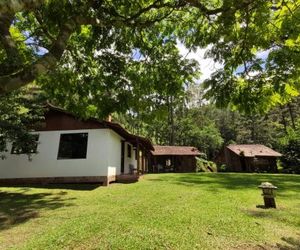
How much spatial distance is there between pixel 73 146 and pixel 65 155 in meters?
0.69

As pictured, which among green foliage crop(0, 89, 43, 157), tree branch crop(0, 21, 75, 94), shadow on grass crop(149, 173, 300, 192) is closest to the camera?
tree branch crop(0, 21, 75, 94)

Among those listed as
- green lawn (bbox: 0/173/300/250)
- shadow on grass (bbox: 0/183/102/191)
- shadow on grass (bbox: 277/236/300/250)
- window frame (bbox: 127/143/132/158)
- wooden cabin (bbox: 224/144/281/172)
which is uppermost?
wooden cabin (bbox: 224/144/281/172)

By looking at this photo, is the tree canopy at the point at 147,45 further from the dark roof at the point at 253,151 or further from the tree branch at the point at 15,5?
the dark roof at the point at 253,151

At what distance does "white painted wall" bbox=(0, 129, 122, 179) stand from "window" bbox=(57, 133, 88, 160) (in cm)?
22

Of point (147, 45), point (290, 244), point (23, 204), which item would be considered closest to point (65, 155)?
point (23, 204)

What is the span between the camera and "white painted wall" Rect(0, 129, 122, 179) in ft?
53.0

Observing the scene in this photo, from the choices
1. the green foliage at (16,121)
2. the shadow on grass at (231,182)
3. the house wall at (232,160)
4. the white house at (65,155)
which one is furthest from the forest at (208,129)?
the green foliage at (16,121)

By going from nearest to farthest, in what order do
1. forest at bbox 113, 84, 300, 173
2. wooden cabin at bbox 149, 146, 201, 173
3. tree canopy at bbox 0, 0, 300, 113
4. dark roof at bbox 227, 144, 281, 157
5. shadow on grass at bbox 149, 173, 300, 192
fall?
tree canopy at bbox 0, 0, 300, 113 → shadow on grass at bbox 149, 173, 300, 192 → wooden cabin at bbox 149, 146, 201, 173 → dark roof at bbox 227, 144, 281, 157 → forest at bbox 113, 84, 300, 173

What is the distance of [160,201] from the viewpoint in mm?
10781

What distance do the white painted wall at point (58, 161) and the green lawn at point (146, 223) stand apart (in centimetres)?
425

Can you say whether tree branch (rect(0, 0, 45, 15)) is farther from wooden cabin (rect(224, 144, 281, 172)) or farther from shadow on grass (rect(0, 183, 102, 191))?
wooden cabin (rect(224, 144, 281, 172))

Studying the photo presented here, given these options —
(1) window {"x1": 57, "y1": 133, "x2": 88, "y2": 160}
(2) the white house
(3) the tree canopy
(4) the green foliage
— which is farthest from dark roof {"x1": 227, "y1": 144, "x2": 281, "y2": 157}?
(3) the tree canopy

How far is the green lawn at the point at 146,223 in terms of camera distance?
19.6 ft

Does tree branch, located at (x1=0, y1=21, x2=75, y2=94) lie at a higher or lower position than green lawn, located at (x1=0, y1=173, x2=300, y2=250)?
higher
